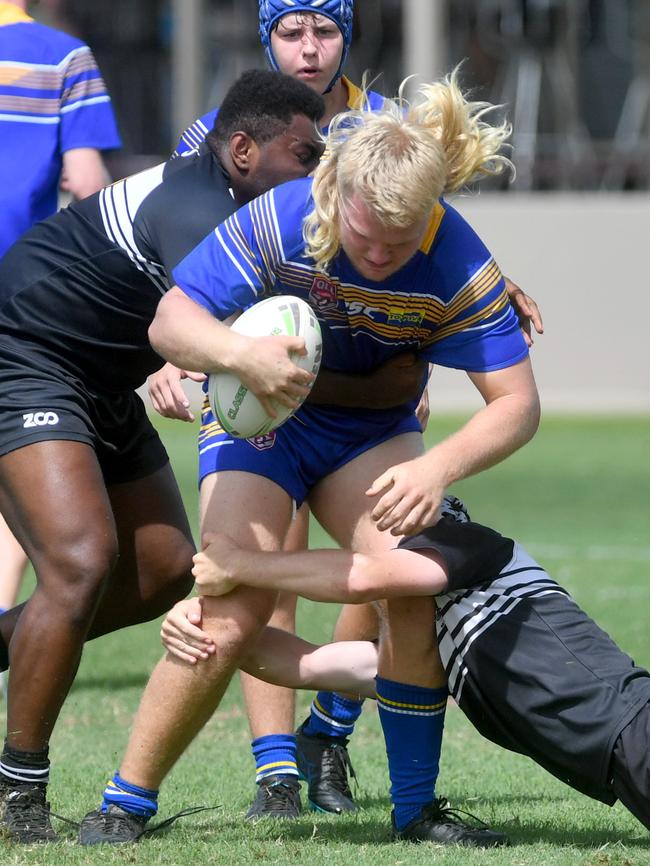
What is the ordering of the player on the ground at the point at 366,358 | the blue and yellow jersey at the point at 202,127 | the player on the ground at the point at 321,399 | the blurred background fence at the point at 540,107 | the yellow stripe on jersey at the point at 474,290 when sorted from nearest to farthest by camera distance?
the player on the ground at the point at 366,358
the yellow stripe on jersey at the point at 474,290
the player on the ground at the point at 321,399
the blue and yellow jersey at the point at 202,127
the blurred background fence at the point at 540,107

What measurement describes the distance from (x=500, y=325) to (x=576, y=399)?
59.9ft

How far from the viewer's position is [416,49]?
23094 mm

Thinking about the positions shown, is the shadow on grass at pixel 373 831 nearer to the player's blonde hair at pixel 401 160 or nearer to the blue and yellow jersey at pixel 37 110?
the player's blonde hair at pixel 401 160

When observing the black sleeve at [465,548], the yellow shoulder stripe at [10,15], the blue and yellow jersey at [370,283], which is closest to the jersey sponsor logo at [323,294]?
the blue and yellow jersey at [370,283]

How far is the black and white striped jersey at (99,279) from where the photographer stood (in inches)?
172

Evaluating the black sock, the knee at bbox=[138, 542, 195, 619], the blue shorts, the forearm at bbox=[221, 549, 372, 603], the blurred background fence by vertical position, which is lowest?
the blurred background fence

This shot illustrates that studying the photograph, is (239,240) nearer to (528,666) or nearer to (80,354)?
(80,354)

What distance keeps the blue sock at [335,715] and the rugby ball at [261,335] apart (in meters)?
1.30

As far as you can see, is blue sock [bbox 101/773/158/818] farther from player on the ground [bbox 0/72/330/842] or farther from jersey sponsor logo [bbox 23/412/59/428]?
jersey sponsor logo [bbox 23/412/59/428]

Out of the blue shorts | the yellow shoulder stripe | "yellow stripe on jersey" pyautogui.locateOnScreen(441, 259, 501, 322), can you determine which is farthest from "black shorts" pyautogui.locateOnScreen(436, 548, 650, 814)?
the yellow shoulder stripe

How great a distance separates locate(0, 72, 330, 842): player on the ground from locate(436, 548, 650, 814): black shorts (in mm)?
850

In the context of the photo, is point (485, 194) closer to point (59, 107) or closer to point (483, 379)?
point (59, 107)

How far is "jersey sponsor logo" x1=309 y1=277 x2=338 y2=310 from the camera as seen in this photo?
13.6ft

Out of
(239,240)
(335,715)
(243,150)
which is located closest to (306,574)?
(239,240)
